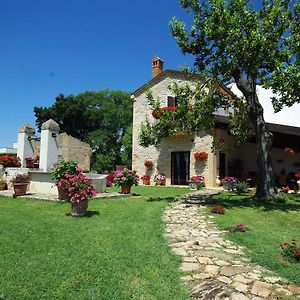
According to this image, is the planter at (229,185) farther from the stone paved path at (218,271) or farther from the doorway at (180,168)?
the stone paved path at (218,271)

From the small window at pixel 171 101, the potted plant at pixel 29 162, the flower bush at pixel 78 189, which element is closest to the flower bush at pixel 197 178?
the small window at pixel 171 101

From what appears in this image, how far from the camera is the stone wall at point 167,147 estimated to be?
18.9m

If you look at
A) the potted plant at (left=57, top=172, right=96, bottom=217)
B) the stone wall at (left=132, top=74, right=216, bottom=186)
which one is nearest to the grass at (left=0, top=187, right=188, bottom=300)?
the potted plant at (left=57, top=172, right=96, bottom=217)

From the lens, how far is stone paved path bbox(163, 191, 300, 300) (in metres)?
3.77

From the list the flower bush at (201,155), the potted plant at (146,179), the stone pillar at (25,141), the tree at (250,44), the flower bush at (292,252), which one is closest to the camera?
the flower bush at (292,252)

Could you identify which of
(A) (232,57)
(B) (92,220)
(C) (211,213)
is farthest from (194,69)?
(B) (92,220)

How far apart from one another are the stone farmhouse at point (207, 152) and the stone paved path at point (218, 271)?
39.4ft

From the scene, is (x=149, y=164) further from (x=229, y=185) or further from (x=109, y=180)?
(x=229, y=185)

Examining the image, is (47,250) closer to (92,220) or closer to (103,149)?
(92,220)

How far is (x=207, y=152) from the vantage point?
62.0 ft

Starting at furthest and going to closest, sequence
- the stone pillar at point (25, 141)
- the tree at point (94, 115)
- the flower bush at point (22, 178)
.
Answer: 1. the tree at point (94, 115)
2. the stone pillar at point (25, 141)
3. the flower bush at point (22, 178)

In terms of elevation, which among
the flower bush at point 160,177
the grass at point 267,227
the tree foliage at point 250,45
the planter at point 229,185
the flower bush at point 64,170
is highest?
the tree foliage at point 250,45

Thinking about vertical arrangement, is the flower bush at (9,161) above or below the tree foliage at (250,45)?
below

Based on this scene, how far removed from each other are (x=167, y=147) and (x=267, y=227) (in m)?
13.7
